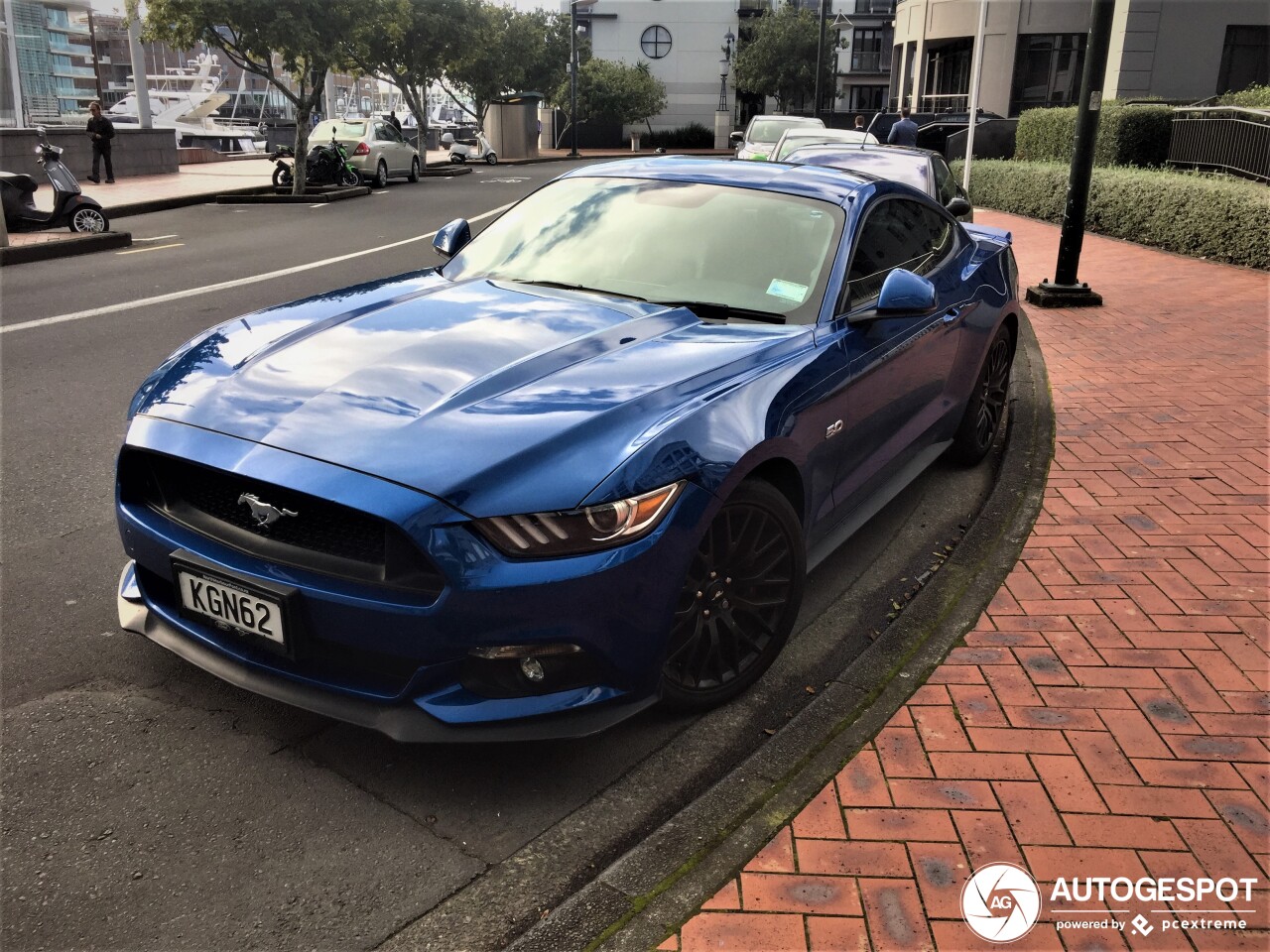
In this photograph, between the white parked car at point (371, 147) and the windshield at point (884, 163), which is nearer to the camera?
the windshield at point (884, 163)

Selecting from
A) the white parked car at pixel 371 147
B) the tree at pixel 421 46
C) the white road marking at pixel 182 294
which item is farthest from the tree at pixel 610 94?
the white road marking at pixel 182 294

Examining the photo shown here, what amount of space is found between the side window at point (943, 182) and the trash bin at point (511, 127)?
40853 millimetres

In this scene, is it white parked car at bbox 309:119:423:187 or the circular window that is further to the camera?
the circular window

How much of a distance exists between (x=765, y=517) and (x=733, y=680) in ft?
1.72

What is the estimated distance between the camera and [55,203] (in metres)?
14.9

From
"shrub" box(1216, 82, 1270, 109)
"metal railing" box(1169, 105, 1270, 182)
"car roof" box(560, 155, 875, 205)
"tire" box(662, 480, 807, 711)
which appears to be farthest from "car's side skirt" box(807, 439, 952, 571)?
"shrub" box(1216, 82, 1270, 109)

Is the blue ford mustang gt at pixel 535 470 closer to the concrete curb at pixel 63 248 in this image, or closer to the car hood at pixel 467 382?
the car hood at pixel 467 382

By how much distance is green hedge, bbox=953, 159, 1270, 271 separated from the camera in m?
11.9

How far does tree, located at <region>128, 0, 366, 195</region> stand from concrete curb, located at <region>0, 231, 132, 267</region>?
7530 mm

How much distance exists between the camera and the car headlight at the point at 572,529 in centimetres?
270

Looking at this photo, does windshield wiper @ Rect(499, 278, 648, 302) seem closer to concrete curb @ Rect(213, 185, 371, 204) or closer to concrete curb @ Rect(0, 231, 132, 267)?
concrete curb @ Rect(0, 231, 132, 267)

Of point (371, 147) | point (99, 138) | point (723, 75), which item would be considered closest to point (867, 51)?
point (723, 75)

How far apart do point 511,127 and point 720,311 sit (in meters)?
49.4

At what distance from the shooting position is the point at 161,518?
124 inches
